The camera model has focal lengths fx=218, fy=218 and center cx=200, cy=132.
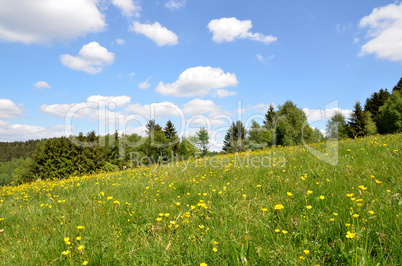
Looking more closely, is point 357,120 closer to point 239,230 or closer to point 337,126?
point 337,126

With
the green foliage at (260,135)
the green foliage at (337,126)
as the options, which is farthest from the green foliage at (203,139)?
the green foliage at (337,126)

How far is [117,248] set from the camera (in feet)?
8.11

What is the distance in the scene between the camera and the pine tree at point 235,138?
51.0m

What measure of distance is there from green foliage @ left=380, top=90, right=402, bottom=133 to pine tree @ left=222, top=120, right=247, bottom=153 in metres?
25.5

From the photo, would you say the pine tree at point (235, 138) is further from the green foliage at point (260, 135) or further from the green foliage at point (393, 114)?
the green foliage at point (393, 114)

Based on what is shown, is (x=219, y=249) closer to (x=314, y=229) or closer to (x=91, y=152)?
(x=314, y=229)

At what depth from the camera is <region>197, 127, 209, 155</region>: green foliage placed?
52.5 m

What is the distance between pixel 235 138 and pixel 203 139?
8.87 metres

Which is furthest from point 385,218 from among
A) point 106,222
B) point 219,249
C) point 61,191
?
point 61,191

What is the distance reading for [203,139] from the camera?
53.2 meters

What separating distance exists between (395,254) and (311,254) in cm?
68

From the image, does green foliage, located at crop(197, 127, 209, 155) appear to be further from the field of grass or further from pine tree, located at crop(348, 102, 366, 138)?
the field of grass

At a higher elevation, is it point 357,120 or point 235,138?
point 357,120

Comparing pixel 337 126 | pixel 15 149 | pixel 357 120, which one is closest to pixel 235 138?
pixel 337 126
